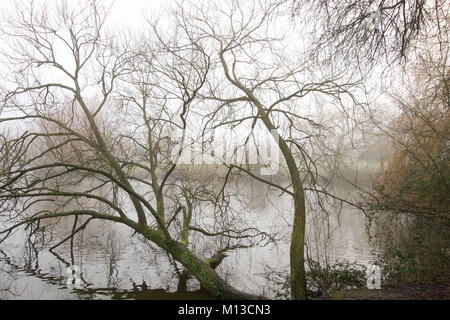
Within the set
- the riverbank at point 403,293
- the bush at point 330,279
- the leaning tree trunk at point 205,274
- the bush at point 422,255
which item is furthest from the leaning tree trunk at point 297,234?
the bush at point 422,255

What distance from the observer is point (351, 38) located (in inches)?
189

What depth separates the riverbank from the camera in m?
6.00

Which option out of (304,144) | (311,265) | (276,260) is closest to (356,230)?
(276,260)

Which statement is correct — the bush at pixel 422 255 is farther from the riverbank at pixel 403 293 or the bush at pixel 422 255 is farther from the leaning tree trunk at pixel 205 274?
the leaning tree trunk at pixel 205 274

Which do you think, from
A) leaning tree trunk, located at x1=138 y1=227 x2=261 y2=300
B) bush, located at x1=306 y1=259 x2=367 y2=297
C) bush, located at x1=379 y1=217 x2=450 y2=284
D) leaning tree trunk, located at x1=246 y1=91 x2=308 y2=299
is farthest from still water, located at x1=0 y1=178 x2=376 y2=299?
bush, located at x1=379 y1=217 x2=450 y2=284

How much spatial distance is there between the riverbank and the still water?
4.66 ft

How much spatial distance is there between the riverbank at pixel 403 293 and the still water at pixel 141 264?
142 centimetres

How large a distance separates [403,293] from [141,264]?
24.2 ft

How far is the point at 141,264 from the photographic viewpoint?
11031 millimetres

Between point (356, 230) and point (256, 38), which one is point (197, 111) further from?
point (356, 230)

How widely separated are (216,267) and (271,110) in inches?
203

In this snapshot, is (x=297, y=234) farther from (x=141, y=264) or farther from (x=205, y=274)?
(x=141, y=264)

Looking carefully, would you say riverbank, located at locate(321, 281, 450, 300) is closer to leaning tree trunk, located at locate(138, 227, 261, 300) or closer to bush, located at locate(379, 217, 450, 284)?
bush, located at locate(379, 217, 450, 284)
